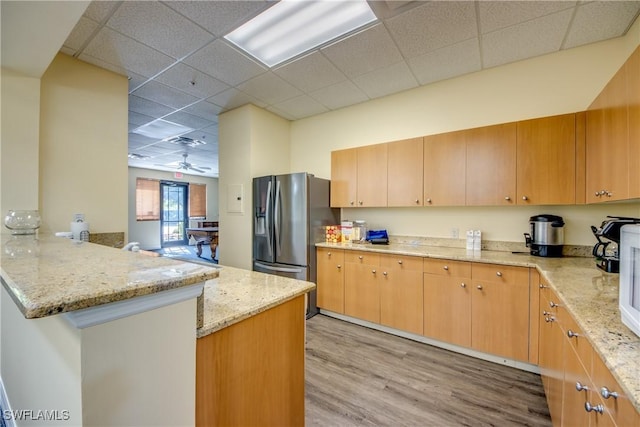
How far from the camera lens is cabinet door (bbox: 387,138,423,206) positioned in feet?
9.45

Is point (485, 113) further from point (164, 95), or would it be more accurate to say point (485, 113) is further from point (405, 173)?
point (164, 95)

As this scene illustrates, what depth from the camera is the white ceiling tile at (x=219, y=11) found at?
1.86 m

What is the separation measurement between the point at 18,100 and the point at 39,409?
2376mm

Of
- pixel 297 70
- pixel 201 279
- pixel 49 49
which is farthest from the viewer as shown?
pixel 297 70

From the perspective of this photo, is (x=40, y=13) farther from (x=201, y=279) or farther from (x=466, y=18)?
(x=466, y=18)

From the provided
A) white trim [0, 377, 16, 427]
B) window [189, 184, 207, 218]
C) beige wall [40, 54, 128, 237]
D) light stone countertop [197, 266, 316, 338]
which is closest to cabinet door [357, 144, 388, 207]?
light stone countertop [197, 266, 316, 338]

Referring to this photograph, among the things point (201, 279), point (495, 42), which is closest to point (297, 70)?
point (495, 42)

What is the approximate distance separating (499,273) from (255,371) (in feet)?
6.81

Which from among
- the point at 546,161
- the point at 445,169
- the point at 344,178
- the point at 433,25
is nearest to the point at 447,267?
the point at 445,169

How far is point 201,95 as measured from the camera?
3.29 meters

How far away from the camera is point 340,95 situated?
333 centimetres

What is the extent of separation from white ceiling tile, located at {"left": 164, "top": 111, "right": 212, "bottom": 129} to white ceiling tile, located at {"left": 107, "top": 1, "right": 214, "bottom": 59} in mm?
1622

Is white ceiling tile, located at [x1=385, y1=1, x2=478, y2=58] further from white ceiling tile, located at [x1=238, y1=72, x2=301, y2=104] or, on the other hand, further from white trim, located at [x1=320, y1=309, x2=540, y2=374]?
white trim, located at [x1=320, y1=309, x2=540, y2=374]

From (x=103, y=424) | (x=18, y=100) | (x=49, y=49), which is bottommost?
(x=103, y=424)
